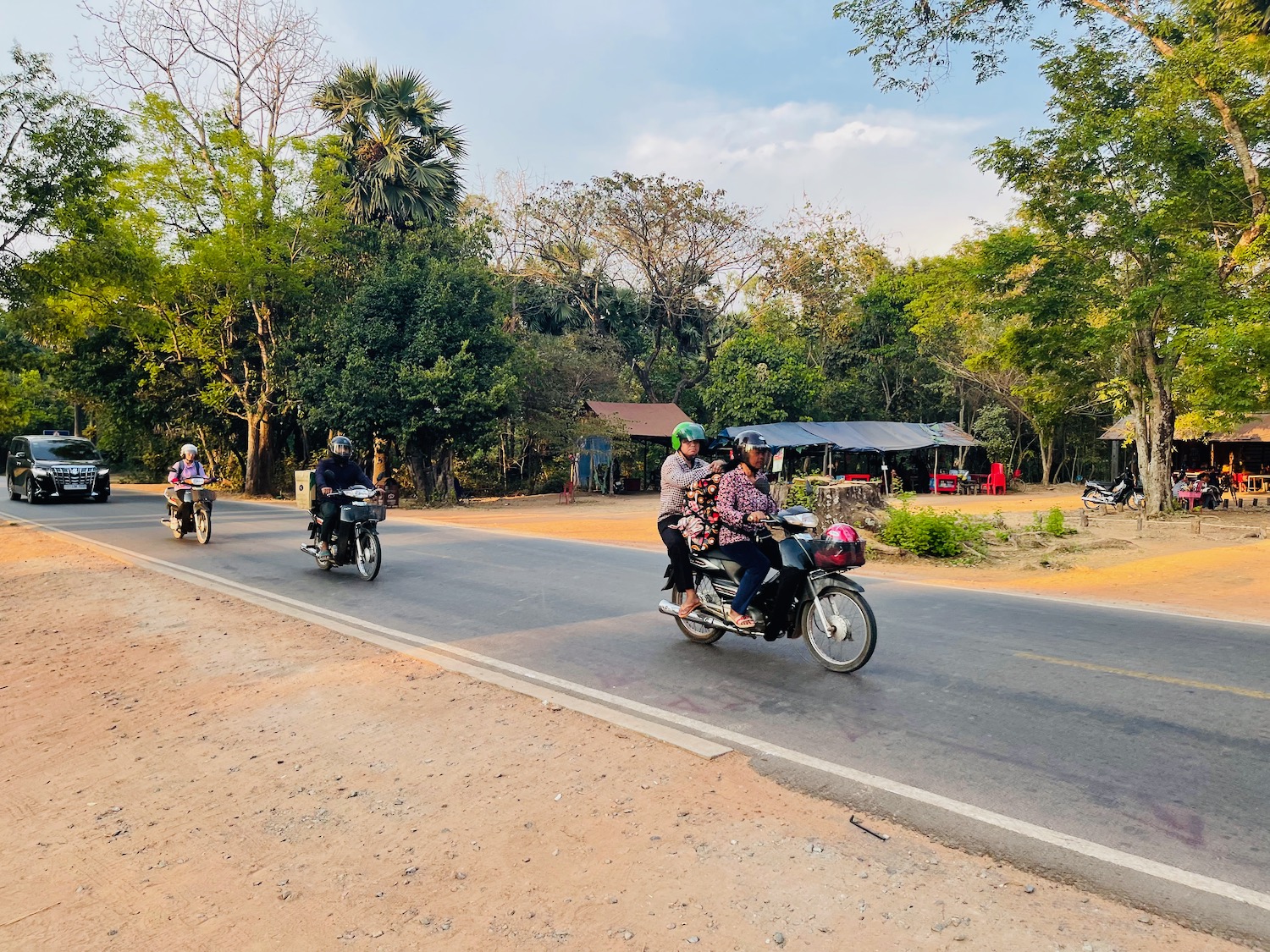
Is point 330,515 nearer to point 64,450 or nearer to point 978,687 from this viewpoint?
point 978,687

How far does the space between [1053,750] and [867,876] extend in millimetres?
1854

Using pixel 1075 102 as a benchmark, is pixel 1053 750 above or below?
below

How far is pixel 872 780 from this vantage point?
397cm

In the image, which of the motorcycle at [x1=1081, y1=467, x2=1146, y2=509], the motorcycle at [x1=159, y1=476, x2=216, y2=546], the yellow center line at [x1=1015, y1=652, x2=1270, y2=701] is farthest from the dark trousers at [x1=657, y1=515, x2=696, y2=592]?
the motorcycle at [x1=1081, y1=467, x2=1146, y2=509]

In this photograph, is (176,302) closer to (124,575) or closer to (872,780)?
(124,575)

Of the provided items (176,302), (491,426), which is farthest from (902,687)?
(176,302)

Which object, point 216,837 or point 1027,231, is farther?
point 1027,231

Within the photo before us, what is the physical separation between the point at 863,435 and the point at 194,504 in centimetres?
2639

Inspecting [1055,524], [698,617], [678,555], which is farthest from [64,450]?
[1055,524]

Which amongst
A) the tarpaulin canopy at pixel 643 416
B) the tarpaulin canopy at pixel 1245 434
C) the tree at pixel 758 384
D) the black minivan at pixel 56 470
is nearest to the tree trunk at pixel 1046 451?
the tarpaulin canopy at pixel 1245 434

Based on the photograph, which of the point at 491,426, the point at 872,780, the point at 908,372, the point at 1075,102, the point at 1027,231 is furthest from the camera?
the point at 908,372

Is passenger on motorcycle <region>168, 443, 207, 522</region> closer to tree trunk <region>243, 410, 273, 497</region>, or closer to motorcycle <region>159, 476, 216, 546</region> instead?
motorcycle <region>159, 476, 216, 546</region>

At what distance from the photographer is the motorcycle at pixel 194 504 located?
13648mm

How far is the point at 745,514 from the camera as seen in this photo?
6.11 meters
